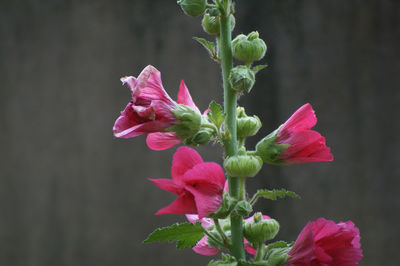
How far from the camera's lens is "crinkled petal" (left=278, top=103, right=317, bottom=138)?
460mm

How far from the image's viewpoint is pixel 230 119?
44cm

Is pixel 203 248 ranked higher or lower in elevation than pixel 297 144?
lower

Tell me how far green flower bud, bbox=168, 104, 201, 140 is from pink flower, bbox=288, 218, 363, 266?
131 mm

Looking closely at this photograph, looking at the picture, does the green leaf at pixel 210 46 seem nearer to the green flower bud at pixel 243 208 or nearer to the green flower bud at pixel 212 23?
the green flower bud at pixel 212 23

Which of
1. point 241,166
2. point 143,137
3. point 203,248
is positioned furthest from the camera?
point 143,137

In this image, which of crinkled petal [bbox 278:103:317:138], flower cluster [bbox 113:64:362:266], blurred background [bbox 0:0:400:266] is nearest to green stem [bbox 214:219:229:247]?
flower cluster [bbox 113:64:362:266]

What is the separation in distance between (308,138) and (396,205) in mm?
1976

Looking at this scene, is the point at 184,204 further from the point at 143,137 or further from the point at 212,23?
the point at 143,137

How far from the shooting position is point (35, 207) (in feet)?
8.25

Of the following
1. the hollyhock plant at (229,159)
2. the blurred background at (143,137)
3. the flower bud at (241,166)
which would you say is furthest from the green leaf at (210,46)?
the blurred background at (143,137)

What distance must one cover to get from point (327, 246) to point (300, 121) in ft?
0.38

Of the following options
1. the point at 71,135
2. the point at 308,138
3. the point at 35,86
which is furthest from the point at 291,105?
the point at 308,138

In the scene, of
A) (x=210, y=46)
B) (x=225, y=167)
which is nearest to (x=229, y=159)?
(x=225, y=167)

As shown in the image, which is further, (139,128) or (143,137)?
(143,137)
